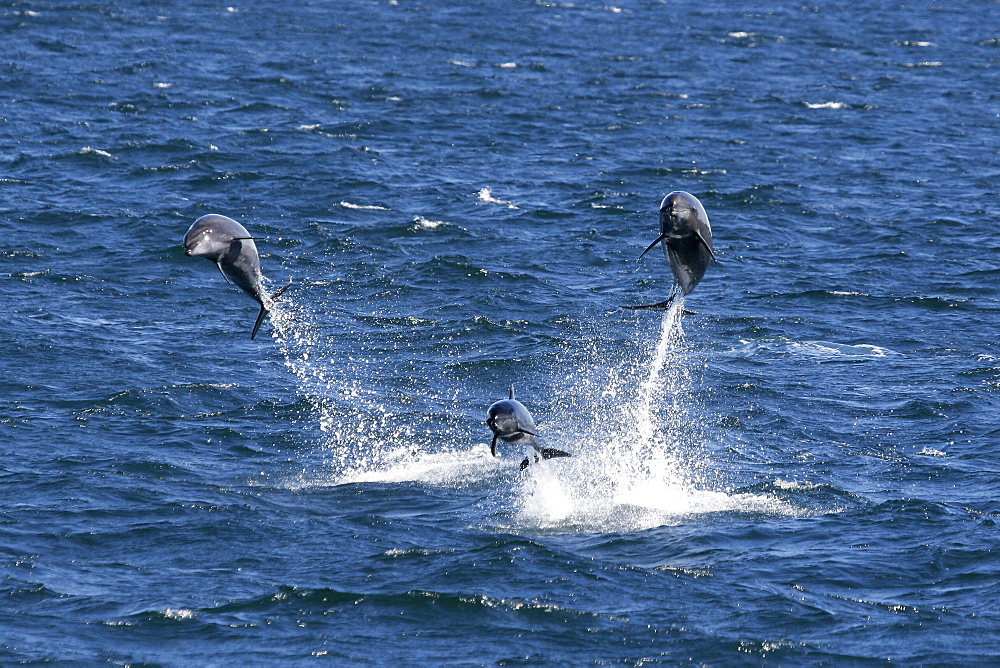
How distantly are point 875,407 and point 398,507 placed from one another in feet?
36.8

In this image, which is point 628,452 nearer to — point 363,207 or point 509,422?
point 509,422

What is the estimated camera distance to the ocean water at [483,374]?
→ 2031 centimetres

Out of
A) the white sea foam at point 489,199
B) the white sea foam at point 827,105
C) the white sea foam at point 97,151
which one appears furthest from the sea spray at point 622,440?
the white sea foam at point 827,105

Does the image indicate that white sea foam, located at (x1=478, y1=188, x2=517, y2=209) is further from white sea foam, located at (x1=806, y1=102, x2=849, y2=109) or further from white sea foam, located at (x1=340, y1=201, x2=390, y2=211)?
white sea foam, located at (x1=806, y1=102, x2=849, y2=109)

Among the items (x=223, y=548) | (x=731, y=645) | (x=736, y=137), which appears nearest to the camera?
(x=731, y=645)

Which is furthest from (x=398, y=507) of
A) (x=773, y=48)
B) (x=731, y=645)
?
(x=773, y=48)

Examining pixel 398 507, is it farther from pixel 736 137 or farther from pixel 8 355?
pixel 736 137

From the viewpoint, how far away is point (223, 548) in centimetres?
2208

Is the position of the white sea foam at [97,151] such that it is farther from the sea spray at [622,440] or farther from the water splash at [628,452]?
the water splash at [628,452]

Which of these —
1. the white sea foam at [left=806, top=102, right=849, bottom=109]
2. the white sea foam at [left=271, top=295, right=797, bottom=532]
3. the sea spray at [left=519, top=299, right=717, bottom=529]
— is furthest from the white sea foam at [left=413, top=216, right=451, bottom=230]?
the white sea foam at [left=806, top=102, right=849, bottom=109]

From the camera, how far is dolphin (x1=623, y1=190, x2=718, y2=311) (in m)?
19.5

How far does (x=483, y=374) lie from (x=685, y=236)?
11.7 m

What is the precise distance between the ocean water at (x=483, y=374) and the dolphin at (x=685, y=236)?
485cm

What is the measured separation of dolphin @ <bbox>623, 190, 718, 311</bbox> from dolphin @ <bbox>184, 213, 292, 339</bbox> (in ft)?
19.0
